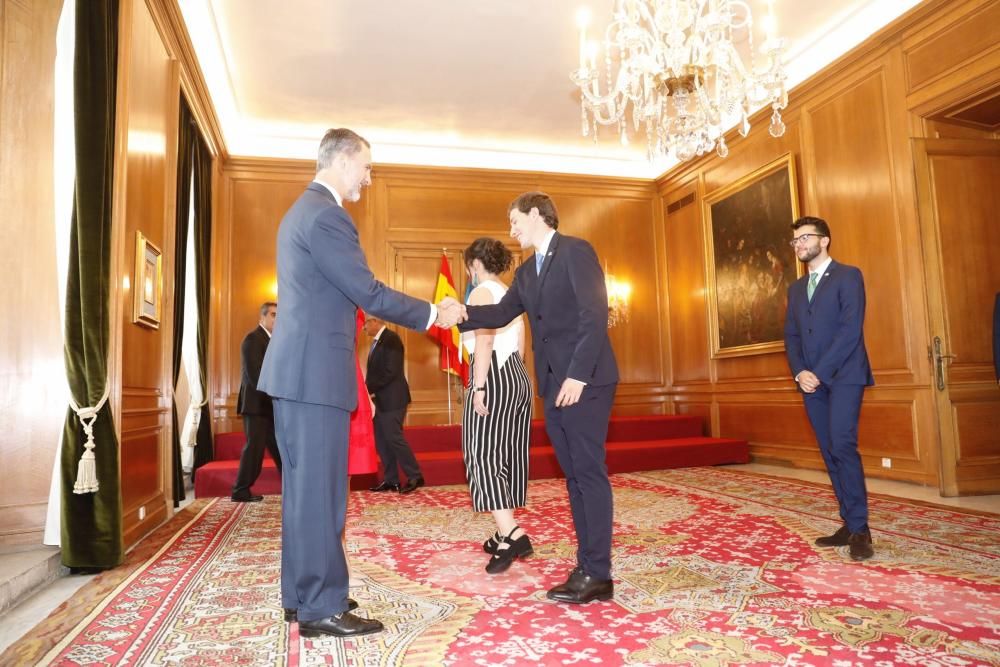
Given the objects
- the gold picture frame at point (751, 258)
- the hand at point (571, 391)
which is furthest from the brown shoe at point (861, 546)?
the gold picture frame at point (751, 258)

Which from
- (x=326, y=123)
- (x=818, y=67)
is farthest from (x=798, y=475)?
(x=326, y=123)

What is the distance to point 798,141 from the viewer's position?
23.1 ft

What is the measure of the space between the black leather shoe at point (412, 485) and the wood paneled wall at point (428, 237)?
2462mm

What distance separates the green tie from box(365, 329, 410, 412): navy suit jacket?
3491mm

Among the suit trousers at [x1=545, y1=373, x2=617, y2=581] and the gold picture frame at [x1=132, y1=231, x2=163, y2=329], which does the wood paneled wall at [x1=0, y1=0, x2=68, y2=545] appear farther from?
the suit trousers at [x1=545, y1=373, x2=617, y2=581]

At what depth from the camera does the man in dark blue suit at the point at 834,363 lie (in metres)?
3.28

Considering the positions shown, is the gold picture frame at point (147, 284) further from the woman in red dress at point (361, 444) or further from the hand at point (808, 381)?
the hand at point (808, 381)

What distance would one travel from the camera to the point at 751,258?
7672 millimetres

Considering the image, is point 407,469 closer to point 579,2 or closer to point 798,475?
point 798,475

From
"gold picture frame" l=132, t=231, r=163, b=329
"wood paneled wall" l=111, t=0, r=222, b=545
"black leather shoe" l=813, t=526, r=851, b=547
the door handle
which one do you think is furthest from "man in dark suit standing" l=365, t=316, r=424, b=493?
the door handle

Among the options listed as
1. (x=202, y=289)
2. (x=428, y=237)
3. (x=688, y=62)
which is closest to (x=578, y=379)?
(x=688, y=62)

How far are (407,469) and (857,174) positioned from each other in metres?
4.98

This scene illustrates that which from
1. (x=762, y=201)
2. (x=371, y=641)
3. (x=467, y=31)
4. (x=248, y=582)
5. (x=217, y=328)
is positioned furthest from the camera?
(x=217, y=328)

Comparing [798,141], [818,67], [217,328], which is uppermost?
[818,67]
